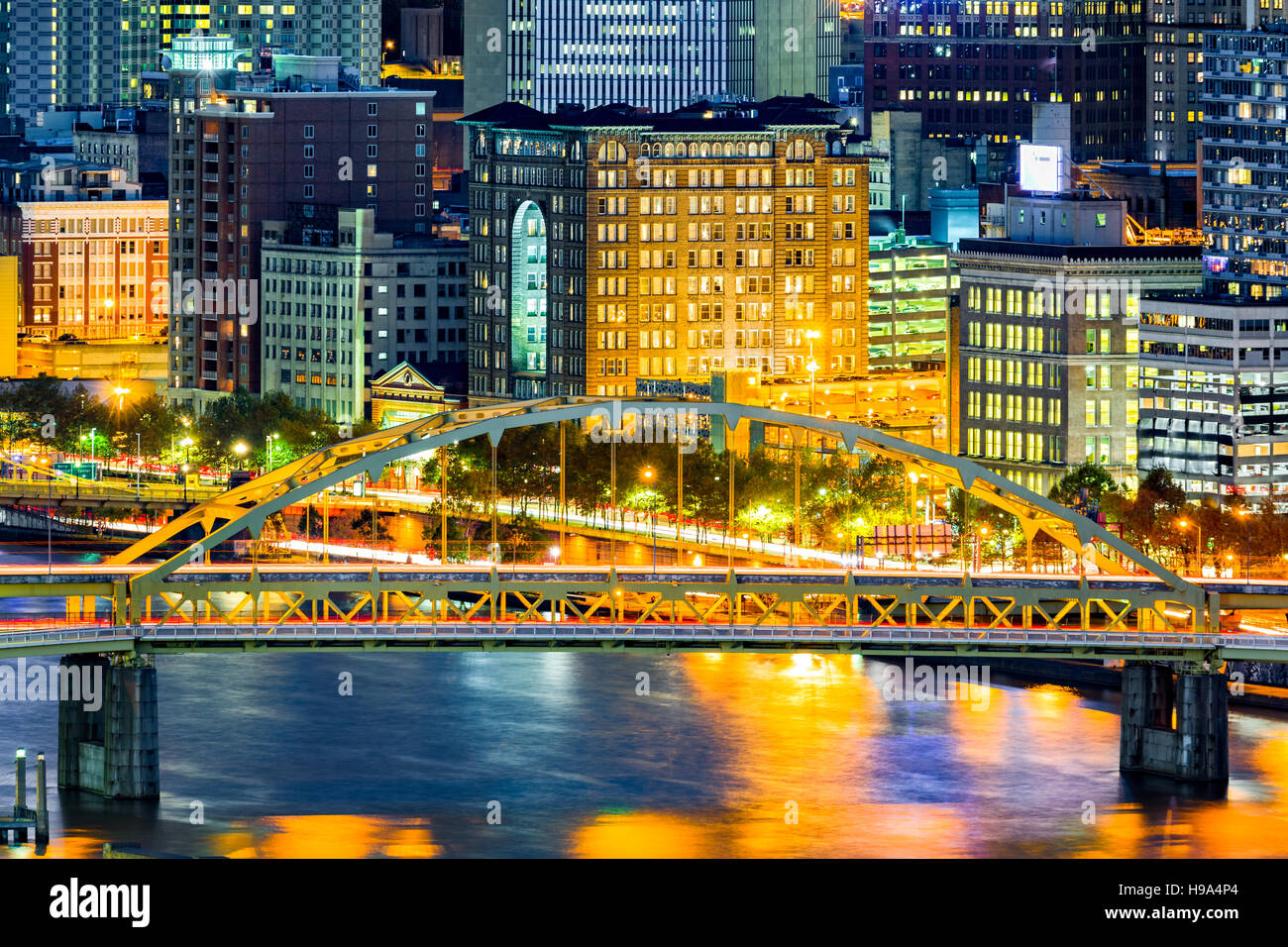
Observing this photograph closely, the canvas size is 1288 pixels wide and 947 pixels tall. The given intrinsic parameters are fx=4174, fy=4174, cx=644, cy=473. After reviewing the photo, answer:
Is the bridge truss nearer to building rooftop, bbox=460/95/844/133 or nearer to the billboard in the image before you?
the billboard

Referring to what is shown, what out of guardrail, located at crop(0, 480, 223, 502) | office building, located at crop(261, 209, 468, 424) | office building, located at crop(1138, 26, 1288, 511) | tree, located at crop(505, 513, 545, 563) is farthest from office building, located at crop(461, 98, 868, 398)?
tree, located at crop(505, 513, 545, 563)

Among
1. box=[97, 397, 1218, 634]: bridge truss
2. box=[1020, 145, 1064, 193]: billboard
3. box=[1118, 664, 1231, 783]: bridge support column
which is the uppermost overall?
box=[1020, 145, 1064, 193]: billboard

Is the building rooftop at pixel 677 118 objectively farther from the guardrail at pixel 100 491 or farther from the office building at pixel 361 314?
the guardrail at pixel 100 491

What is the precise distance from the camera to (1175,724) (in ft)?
350

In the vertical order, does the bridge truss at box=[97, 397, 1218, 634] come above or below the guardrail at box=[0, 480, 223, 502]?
above

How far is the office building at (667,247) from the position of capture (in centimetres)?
17712

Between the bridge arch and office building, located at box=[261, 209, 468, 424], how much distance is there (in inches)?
3050

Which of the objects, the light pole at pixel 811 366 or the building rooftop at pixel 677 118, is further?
the building rooftop at pixel 677 118

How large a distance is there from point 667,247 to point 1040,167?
54.5 feet

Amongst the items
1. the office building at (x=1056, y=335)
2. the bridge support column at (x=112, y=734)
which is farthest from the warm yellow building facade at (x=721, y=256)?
the bridge support column at (x=112, y=734)

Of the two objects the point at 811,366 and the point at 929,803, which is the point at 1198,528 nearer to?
the point at 929,803

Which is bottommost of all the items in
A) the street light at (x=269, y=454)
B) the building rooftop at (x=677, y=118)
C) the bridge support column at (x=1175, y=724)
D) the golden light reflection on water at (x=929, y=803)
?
the golden light reflection on water at (x=929, y=803)

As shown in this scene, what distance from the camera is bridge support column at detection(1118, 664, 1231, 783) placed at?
105500 millimetres

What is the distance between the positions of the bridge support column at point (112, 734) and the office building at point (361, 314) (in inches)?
3351
